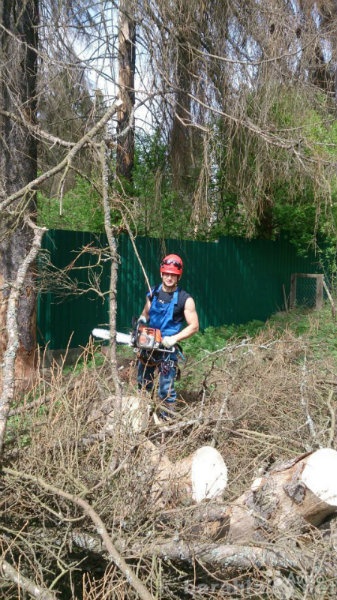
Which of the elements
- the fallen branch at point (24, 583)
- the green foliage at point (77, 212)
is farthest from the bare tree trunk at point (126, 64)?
the fallen branch at point (24, 583)

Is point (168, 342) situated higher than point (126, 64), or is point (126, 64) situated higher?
point (126, 64)

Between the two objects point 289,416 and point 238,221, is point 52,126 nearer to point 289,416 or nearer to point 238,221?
point 289,416

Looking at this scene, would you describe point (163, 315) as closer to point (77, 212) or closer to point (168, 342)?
point (168, 342)

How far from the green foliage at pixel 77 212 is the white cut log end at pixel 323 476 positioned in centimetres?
604

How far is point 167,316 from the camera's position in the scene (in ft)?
18.1

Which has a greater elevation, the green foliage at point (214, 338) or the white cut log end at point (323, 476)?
the white cut log end at point (323, 476)

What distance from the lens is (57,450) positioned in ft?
10.9

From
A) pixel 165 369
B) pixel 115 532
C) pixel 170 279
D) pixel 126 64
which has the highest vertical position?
pixel 126 64

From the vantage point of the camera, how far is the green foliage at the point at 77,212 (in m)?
9.67

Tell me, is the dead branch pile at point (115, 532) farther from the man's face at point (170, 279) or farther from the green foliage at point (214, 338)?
the green foliage at point (214, 338)

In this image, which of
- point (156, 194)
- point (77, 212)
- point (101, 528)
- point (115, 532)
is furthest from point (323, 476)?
point (77, 212)

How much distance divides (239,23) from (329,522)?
19.0 feet

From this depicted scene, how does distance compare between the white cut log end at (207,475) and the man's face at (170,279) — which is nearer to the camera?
the white cut log end at (207,475)

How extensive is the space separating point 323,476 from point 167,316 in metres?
2.37
